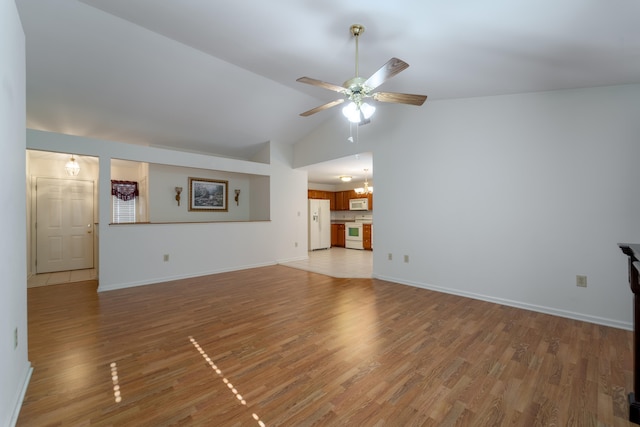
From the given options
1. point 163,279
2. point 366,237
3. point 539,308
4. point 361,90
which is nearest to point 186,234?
point 163,279

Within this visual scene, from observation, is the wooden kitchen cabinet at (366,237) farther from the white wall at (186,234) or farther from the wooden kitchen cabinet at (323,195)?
the white wall at (186,234)

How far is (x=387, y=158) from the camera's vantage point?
15.1 ft

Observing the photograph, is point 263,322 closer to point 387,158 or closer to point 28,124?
point 387,158

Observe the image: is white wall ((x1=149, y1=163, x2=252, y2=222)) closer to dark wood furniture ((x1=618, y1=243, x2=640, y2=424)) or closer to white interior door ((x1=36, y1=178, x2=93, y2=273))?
white interior door ((x1=36, y1=178, x2=93, y2=273))

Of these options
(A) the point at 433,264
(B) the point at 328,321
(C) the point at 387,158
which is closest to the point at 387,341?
(B) the point at 328,321

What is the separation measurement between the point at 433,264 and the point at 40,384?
429 cm

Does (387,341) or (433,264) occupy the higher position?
(433,264)

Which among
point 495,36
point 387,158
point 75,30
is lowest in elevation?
point 387,158

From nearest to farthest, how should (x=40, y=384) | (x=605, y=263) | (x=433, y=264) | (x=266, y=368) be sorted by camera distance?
(x=40, y=384)
(x=266, y=368)
(x=605, y=263)
(x=433, y=264)

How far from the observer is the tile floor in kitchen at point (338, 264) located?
5170 millimetres

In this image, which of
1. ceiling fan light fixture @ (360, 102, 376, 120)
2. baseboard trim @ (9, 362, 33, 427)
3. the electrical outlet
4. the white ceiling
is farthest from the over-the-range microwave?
baseboard trim @ (9, 362, 33, 427)

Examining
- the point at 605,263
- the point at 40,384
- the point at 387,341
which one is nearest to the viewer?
the point at 40,384

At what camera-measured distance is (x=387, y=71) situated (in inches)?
82.5

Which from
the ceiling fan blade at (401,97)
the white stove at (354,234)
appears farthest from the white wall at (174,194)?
the ceiling fan blade at (401,97)
